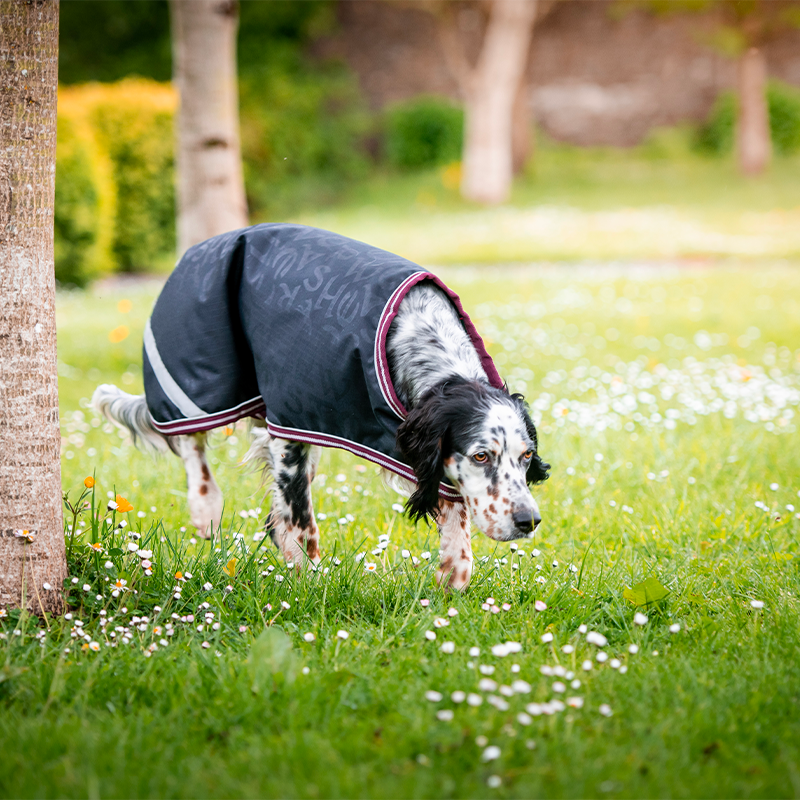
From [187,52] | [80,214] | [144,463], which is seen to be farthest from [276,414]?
[80,214]

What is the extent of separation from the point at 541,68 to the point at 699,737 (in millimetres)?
25151

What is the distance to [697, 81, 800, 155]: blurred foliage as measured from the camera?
939 inches

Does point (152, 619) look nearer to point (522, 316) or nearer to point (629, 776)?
point (629, 776)

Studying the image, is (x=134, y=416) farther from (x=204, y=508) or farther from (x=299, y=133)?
(x=299, y=133)

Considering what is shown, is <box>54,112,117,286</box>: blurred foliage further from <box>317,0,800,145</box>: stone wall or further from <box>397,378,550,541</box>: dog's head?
<box>317,0,800,145</box>: stone wall

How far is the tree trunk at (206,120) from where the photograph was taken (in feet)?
22.6

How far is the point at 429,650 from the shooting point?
2.56 meters

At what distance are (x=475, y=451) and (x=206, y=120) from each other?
521 cm

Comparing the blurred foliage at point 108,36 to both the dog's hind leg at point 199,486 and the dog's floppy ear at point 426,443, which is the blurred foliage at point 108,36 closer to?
the dog's hind leg at point 199,486

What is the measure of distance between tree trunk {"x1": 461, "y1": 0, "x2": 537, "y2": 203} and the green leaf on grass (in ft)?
56.7

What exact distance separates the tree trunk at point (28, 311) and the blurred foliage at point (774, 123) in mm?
24316

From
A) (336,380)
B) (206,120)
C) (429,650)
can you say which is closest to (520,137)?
(206,120)

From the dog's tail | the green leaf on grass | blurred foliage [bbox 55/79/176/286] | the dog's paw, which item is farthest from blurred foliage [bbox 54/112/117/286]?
the green leaf on grass

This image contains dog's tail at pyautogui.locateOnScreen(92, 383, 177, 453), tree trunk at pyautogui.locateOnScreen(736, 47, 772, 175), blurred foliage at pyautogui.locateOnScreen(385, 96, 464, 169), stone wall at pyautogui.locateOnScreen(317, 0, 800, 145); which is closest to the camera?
dog's tail at pyautogui.locateOnScreen(92, 383, 177, 453)
